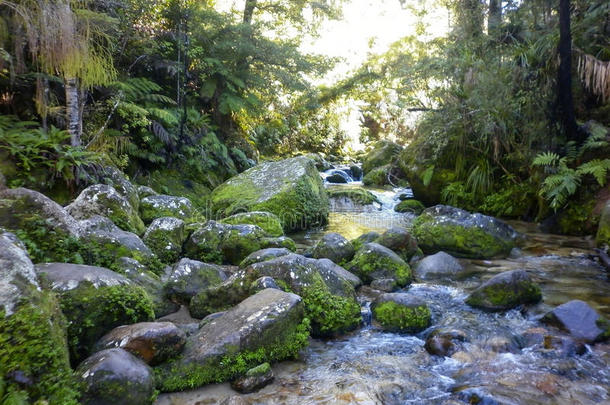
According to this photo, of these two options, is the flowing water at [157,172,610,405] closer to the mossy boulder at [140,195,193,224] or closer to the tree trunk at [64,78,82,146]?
the mossy boulder at [140,195,193,224]

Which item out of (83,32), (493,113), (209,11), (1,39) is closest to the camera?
(1,39)

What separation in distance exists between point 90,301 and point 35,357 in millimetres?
889

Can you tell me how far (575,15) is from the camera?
8523 mm

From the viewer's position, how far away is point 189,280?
4609mm

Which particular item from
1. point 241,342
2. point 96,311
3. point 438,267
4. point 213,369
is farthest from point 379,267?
point 96,311

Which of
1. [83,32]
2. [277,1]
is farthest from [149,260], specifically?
[277,1]

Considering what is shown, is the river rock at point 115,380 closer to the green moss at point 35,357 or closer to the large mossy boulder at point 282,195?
the green moss at point 35,357

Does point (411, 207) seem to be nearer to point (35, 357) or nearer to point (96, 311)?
point (96, 311)

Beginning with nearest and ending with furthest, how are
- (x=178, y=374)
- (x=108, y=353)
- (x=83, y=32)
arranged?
(x=108, y=353)
(x=178, y=374)
(x=83, y=32)

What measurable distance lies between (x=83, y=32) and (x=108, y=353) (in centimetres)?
532

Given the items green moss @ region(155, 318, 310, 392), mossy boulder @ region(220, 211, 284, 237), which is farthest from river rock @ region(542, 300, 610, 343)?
mossy boulder @ region(220, 211, 284, 237)

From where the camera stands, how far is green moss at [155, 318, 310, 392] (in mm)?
3078

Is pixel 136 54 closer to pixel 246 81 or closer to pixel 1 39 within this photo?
pixel 246 81

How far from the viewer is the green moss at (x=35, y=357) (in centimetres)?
226
